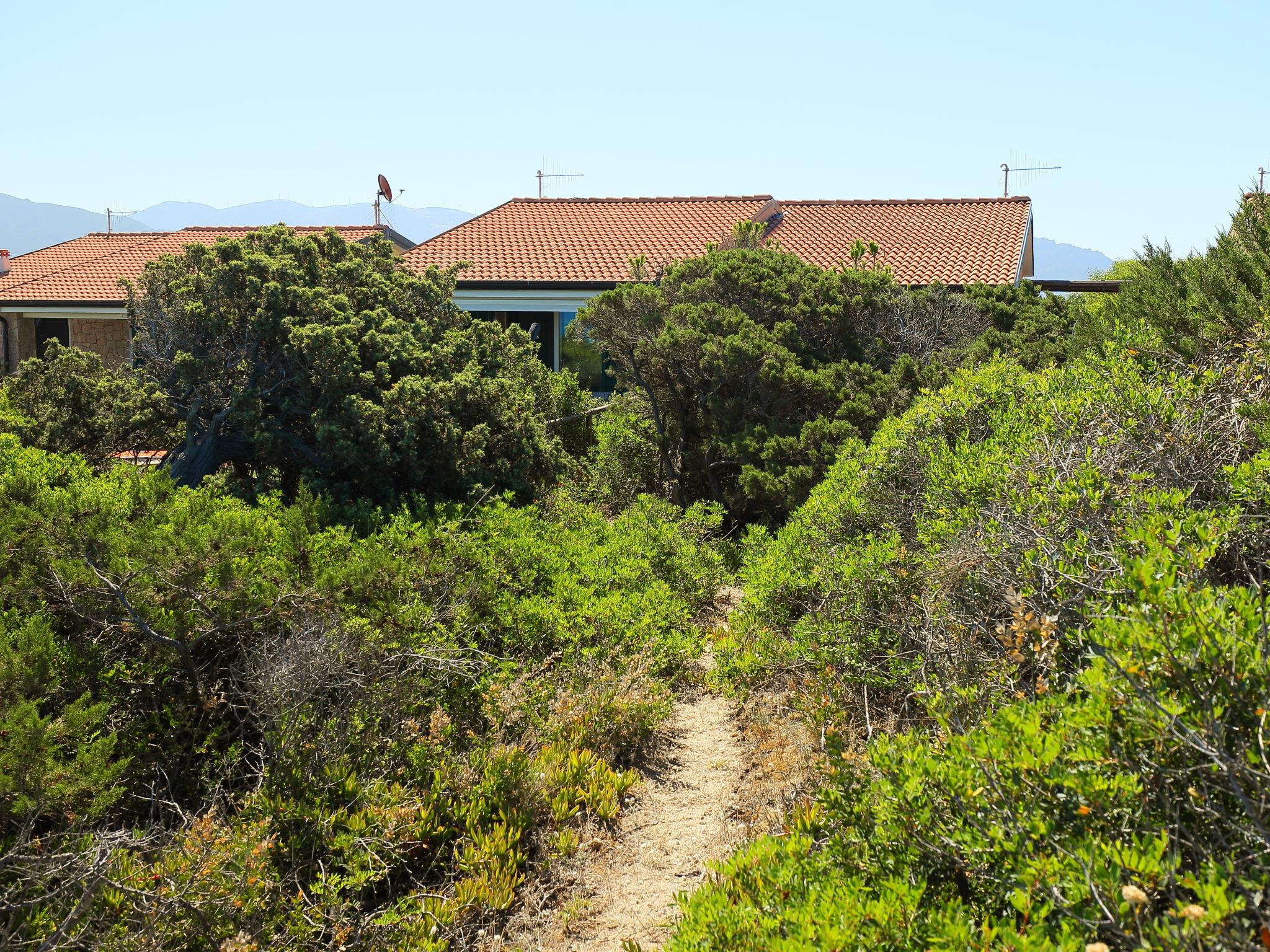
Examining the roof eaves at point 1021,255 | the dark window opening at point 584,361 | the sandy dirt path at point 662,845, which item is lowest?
the sandy dirt path at point 662,845

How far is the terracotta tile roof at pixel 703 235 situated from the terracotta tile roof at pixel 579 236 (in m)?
0.04

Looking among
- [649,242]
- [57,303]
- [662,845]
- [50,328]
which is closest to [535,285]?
[649,242]

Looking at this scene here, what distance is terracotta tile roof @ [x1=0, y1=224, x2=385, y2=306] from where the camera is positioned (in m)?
21.3

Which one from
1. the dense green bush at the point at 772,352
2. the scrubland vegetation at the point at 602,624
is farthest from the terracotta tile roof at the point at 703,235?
the scrubland vegetation at the point at 602,624

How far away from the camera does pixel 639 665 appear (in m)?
7.50

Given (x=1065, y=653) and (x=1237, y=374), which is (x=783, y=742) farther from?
(x=1237, y=374)

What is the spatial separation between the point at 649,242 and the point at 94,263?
14.3 meters

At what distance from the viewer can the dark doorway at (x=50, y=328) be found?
21.7 metres

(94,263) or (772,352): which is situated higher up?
(94,263)

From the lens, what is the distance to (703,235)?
2094 centimetres

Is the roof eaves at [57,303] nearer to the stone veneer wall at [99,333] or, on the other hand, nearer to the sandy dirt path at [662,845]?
the stone veneer wall at [99,333]

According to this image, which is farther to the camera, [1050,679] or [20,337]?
[20,337]

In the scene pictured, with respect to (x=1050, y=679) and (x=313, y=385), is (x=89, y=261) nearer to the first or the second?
(x=313, y=385)

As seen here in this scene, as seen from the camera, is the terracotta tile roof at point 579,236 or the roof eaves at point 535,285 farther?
the terracotta tile roof at point 579,236
